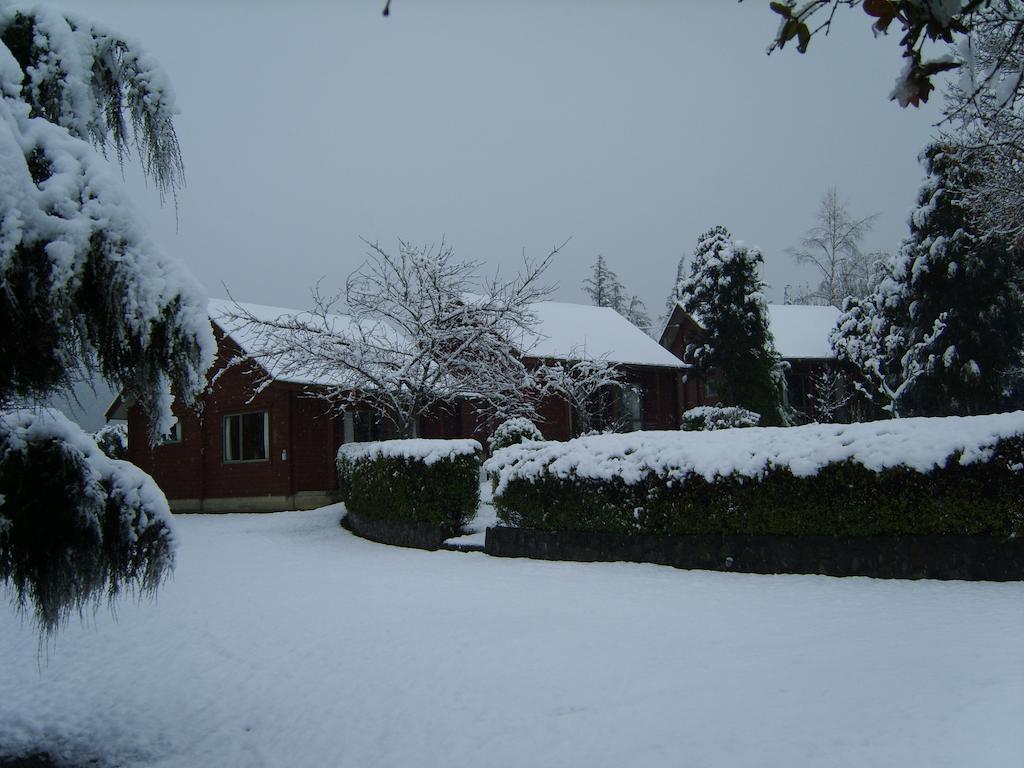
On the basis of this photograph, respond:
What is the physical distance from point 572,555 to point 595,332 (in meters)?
17.6

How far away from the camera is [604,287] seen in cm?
6506

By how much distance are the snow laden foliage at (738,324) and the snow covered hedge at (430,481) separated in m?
12.8

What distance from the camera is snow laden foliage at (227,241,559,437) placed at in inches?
640

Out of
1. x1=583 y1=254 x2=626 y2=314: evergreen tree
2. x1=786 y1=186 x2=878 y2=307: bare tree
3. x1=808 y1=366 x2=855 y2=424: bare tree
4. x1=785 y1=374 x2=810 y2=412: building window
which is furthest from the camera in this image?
x1=583 y1=254 x2=626 y2=314: evergreen tree

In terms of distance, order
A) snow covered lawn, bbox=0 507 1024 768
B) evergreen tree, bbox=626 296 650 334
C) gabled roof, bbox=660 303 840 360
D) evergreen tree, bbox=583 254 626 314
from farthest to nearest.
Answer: evergreen tree, bbox=626 296 650 334 → evergreen tree, bbox=583 254 626 314 → gabled roof, bbox=660 303 840 360 → snow covered lawn, bbox=0 507 1024 768

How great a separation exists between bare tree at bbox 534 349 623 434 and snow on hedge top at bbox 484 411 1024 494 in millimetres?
10881

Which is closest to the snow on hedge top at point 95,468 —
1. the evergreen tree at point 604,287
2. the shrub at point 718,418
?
the shrub at point 718,418

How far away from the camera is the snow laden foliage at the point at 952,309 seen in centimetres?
2033

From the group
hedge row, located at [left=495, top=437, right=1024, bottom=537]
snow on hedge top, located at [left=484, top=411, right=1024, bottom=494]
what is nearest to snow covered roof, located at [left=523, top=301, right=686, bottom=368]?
Answer: snow on hedge top, located at [left=484, top=411, right=1024, bottom=494]

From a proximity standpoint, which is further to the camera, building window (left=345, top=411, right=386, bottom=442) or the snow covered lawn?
building window (left=345, top=411, right=386, bottom=442)

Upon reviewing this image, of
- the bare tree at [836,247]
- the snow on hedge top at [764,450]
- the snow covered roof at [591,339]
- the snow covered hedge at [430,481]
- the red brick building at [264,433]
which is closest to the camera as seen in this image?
the snow on hedge top at [764,450]

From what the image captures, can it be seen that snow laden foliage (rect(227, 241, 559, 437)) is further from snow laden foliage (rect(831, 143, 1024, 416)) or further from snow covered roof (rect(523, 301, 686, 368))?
snow laden foliage (rect(831, 143, 1024, 416))

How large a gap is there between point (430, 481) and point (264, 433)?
9.45 metres

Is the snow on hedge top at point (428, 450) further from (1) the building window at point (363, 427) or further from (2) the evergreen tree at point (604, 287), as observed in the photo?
(2) the evergreen tree at point (604, 287)
